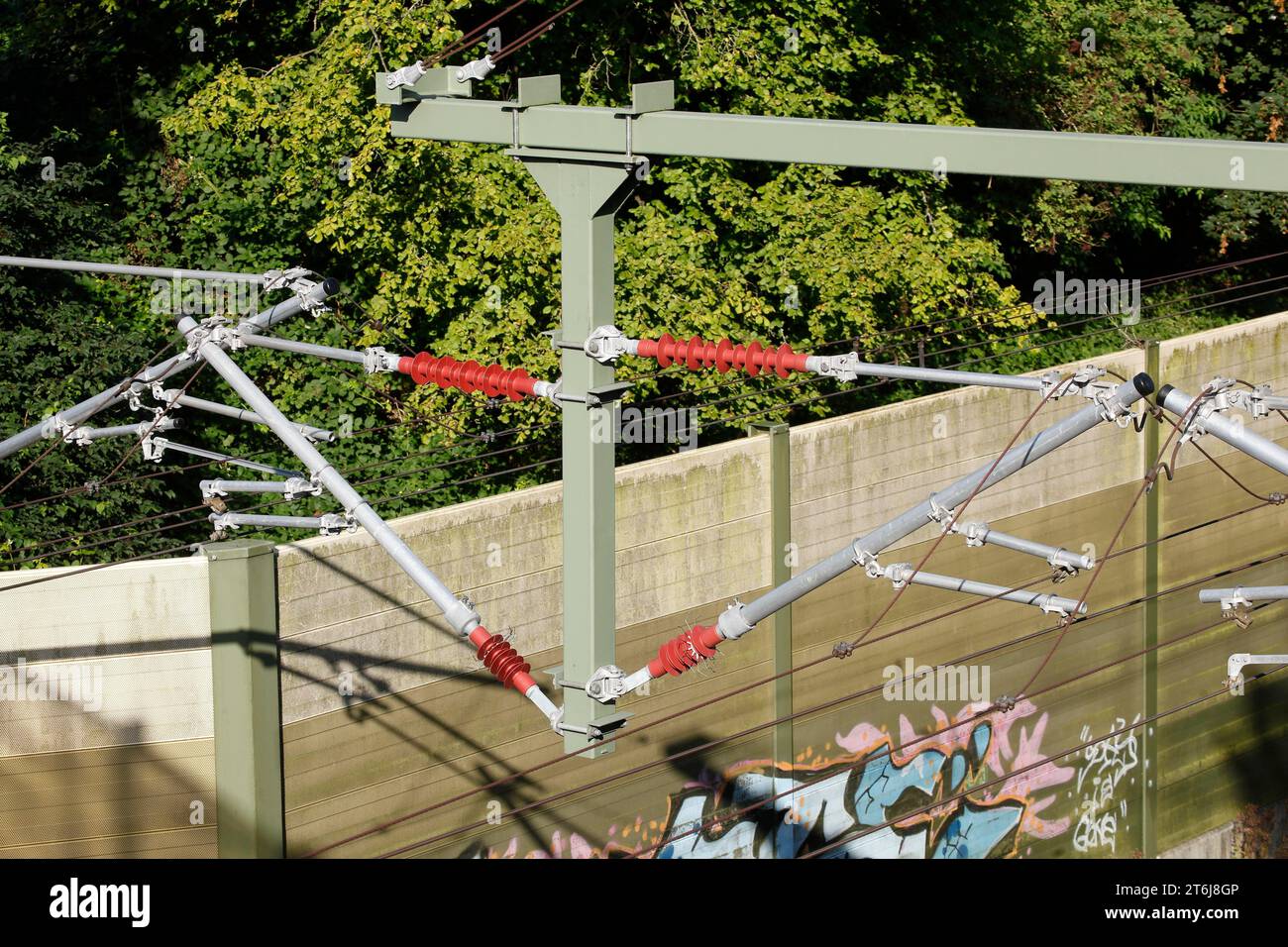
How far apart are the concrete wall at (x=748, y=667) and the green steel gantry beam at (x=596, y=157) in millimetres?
4138

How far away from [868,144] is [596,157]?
1.28 m

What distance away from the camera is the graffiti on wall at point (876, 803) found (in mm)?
15055

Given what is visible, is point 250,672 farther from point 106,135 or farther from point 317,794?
point 106,135

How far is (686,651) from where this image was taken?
25.2 feet

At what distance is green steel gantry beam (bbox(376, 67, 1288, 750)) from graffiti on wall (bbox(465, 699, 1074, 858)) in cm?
663

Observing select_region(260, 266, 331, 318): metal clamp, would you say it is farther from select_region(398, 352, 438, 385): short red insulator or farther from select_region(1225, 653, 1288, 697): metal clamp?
select_region(1225, 653, 1288, 697): metal clamp

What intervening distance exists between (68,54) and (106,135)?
126 cm

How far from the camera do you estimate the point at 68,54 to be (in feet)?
65.8

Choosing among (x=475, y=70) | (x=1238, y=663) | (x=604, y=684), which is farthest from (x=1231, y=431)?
(x=1238, y=663)

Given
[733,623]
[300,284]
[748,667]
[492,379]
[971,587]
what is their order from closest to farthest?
[733,623], [492,379], [300,284], [971,587], [748,667]

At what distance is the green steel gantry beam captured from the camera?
5.98 m

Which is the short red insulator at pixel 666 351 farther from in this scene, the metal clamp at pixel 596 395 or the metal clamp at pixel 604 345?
the metal clamp at pixel 604 345

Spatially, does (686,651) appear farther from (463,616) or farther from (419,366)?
(419,366)

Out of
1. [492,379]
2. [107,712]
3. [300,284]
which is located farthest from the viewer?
[107,712]
